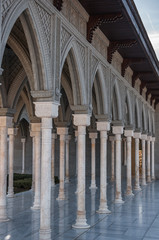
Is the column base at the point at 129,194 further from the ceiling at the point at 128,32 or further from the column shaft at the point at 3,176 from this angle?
the column shaft at the point at 3,176

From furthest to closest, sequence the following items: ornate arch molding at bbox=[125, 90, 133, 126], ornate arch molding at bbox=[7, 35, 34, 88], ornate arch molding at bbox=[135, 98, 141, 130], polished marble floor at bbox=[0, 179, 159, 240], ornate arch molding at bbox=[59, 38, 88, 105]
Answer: ornate arch molding at bbox=[135, 98, 141, 130]
ornate arch molding at bbox=[125, 90, 133, 126]
ornate arch molding at bbox=[59, 38, 88, 105]
ornate arch molding at bbox=[7, 35, 34, 88]
polished marble floor at bbox=[0, 179, 159, 240]

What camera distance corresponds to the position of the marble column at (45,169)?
7805mm

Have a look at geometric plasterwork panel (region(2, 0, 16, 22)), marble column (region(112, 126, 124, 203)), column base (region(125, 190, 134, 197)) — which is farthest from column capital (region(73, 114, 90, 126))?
column base (region(125, 190, 134, 197))

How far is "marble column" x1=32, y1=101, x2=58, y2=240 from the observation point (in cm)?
780

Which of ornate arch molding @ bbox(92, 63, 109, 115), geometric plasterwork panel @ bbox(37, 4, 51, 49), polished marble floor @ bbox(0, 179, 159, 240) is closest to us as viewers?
geometric plasterwork panel @ bbox(37, 4, 51, 49)

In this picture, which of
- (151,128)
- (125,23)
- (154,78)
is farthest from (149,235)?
(151,128)

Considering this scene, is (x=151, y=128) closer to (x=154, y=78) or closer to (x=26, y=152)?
(x=154, y=78)

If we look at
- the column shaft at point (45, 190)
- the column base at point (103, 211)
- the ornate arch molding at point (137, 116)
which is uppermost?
the ornate arch molding at point (137, 116)

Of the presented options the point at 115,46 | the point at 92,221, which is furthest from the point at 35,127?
the point at 92,221

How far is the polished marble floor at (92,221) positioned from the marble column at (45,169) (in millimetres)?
922

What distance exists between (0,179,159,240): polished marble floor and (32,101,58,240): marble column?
92 centimetres

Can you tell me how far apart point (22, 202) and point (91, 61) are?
631 cm

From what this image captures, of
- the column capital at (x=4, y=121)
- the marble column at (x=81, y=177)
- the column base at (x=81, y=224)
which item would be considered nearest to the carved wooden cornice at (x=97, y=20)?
the marble column at (x=81, y=177)

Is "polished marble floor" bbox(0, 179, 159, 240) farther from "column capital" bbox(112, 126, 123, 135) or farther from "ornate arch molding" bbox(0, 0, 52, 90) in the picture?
"ornate arch molding" bbox(0, 0, 52, 90)
